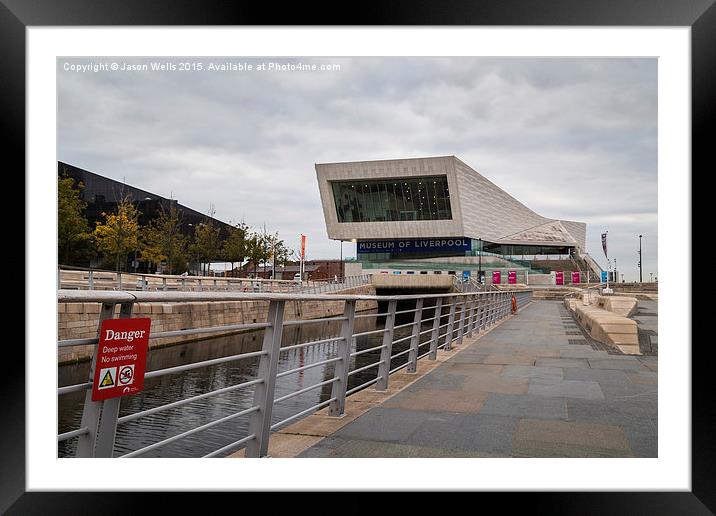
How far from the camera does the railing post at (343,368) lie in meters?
5.11

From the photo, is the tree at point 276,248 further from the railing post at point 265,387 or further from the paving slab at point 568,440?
the railing post at point 265,387

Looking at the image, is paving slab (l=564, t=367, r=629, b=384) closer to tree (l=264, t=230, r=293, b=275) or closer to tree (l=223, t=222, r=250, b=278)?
tree (l=223, t=222, r=250, b=278)

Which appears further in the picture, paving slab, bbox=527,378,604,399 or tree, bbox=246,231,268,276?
tree, bbox=246,231,268,276

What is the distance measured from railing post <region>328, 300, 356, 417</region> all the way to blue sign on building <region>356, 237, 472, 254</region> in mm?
61580

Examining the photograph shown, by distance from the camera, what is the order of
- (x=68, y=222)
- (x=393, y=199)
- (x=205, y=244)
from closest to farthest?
(x=68, y=222) < (x=205, y=244) < (x=393, y=199)

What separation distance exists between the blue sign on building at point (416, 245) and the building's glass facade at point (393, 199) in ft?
12.5

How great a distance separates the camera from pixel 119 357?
290 centimetres

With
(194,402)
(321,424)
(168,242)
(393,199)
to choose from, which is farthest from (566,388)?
(393,199)

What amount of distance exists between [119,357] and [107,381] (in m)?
0.12

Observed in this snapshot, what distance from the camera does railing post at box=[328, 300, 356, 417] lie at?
511cm

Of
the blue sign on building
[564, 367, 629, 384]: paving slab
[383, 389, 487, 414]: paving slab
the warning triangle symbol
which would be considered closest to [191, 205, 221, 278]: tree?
the blue sign on building

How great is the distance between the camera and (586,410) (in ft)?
17.9

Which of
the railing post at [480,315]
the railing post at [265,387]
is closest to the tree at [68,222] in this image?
the railing post at [480,315]

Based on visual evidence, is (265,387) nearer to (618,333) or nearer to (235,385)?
(235,385)
